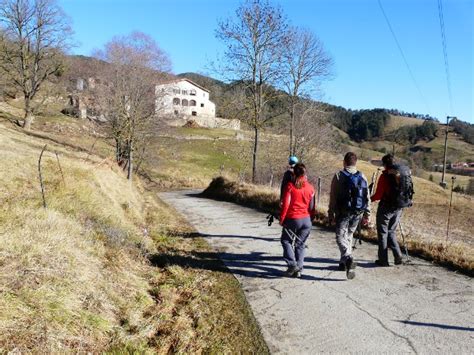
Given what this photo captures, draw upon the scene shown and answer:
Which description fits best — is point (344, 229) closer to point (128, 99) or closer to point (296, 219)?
point (296, 219)

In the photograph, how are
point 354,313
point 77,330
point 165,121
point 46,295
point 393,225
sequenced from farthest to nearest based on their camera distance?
point 165,121
point 393,225
point 354,313
point 46,295
point 77,330

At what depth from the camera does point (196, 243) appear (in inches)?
355

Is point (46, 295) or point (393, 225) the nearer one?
point (46, 295)

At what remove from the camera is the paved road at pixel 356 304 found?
13.8 ft

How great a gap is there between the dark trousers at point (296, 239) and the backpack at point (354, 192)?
2.33 feet

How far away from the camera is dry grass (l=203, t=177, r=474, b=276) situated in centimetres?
700

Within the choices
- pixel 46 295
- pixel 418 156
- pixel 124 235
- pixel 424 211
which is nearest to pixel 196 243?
pixel 124 235

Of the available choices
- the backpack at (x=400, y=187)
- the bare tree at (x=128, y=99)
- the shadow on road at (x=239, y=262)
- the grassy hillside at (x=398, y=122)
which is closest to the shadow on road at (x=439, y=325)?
the shadow on road at (x=239, y=262)

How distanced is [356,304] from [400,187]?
2489mm

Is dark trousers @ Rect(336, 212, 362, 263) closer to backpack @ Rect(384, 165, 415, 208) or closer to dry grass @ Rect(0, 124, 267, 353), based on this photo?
backpack @ Rect(384, 165, 415, 208)

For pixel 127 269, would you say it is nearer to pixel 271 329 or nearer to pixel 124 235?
pixel 124 235

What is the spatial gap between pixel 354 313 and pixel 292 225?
69.7 inches

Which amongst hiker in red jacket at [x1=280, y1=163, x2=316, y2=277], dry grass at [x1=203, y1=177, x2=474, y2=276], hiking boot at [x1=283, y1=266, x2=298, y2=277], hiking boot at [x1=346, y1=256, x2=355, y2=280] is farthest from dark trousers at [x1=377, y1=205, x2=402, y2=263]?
hiking boot at [x1=283, y1=266, x2=298, y2=277]

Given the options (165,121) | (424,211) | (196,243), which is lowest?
(424,211)
